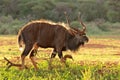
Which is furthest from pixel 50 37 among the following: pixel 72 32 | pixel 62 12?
pixel 62 12

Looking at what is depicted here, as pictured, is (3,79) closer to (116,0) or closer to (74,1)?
(116,0)

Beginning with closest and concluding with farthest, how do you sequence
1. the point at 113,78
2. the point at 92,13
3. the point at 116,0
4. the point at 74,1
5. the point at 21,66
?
the point at 113,78, the point at 21,66, the point at 116,0, the point at 92,13, the point at 74,1

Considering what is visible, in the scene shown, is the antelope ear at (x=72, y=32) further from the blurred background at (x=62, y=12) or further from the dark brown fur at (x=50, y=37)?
the blurred background at (x=62, y=12)

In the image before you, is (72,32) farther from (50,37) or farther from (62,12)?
(62,12)

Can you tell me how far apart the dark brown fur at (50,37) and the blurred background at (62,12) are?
3004 cm

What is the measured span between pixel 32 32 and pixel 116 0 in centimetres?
3130

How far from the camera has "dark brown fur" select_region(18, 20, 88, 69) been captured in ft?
42.9

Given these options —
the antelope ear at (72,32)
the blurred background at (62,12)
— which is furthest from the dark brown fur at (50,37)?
the blurred background at (62,12)

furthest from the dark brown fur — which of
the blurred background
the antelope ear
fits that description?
the blurred background

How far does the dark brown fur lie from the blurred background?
1183 inches

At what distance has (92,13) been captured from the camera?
5431 cm

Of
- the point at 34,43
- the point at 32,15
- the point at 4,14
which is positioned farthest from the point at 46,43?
the point at 4,14

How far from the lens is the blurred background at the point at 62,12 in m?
45.5

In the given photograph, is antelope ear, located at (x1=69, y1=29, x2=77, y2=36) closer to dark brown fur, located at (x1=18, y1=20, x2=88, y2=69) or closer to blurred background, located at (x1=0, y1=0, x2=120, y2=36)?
dark brown fur, located at (x1=18, y1=20, x2=88, y2=69)
